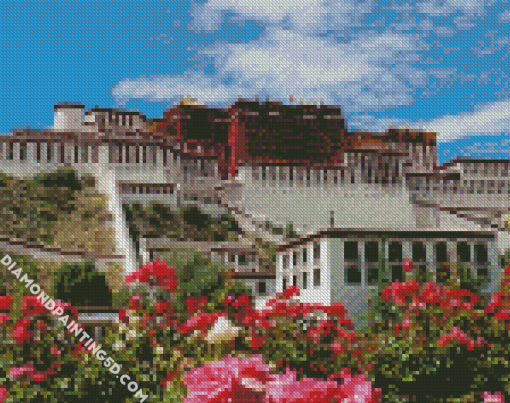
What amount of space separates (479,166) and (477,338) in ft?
111

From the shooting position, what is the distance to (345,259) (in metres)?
10.6

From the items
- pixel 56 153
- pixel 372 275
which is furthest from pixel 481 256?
pixel 56 153

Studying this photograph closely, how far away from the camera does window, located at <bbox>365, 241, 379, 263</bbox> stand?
1081 cm

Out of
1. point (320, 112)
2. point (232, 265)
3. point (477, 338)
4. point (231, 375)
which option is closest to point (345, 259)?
point (477, 338)

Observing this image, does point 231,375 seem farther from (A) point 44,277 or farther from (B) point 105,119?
(B) point 105,119

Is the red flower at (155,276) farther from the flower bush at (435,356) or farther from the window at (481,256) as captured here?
the window at (481,256)

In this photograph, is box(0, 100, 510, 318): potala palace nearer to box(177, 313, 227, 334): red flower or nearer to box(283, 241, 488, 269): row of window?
box(283, 241, 488, 269): row of window

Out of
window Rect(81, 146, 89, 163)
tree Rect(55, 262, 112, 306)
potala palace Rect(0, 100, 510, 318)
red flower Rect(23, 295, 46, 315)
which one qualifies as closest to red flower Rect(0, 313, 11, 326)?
red flower Rect(23, 295, 46, 315)

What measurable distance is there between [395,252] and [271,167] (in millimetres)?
23729

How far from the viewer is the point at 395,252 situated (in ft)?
34.9

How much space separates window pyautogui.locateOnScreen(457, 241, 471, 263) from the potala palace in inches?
642

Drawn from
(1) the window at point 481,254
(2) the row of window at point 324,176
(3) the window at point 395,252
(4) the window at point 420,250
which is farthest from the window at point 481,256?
(2) the row of window at point 324,176

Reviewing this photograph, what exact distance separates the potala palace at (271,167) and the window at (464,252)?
53.5 feet

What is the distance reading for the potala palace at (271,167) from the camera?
31.9m
